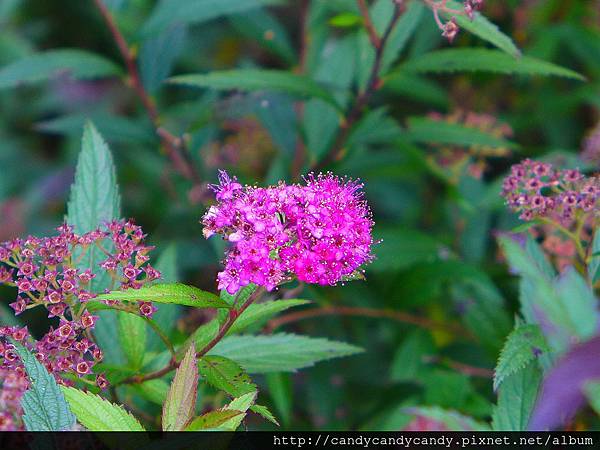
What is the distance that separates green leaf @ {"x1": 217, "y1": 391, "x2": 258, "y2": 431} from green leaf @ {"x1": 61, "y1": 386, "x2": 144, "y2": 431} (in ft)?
0.54

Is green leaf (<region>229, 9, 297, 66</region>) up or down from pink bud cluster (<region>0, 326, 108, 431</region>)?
up

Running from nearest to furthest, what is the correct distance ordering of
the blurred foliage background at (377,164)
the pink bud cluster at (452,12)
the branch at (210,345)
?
1. the branch at (210,345)
2. the pink bud cluster at (452,12)
3. the blurred foliage background at (377,164)

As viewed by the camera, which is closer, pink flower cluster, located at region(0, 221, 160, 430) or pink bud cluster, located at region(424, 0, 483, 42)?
pink flower cluster, located at region(0, 221, 160, 430)

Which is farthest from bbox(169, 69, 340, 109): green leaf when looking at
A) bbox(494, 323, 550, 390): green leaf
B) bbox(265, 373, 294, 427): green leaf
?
bbox(494, 323, 550, 390): green leaf

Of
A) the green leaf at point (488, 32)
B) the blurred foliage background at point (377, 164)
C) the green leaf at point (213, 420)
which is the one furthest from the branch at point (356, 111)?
the green leaf at point (213, 420)

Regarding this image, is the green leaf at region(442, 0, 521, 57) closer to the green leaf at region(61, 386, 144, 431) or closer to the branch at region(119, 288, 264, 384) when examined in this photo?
the branch at region(119, 288, 264, 384)

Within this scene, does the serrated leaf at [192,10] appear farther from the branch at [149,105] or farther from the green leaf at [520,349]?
the green leaf at [520,349]

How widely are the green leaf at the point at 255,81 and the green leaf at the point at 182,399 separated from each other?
937 mm

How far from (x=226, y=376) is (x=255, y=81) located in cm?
95

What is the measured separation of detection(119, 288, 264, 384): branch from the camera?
1.11 metres

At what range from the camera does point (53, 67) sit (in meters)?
2.11

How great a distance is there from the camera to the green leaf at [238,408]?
997mm

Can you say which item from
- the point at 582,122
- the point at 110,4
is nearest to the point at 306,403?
the point at 110,4

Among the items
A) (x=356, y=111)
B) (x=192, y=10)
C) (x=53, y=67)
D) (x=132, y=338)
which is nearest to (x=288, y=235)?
(x=132, y=338)
